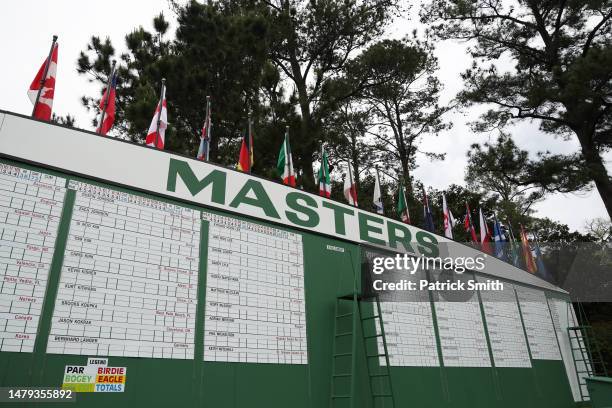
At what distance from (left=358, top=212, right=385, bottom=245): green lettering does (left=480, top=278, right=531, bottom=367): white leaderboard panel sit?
250 centimetres

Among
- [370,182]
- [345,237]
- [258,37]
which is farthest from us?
[370,182]

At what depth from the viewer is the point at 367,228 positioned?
700 cm

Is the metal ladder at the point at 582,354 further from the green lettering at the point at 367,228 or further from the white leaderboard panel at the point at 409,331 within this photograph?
the green lettering at the point at 367,228

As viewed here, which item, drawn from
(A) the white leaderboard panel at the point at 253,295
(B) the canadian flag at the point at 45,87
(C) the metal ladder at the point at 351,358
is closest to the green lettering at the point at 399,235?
(C) the metal ladder at the point at 351,358

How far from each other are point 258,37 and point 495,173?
13.3 m

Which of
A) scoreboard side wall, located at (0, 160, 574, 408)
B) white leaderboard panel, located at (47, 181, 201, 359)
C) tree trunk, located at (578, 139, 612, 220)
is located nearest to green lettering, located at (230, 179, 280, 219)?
scoreboard side wall, located at (0, 160, 574, 408)

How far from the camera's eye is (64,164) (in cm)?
442

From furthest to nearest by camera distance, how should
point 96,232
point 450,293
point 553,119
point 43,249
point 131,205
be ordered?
1. point 553,119
2. point 450,293
3. point 131,205
4. point 96,232
5. point 43,249

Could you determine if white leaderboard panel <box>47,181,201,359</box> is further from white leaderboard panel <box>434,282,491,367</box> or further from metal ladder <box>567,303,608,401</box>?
metal ladder <box>567,303,608,401</box>

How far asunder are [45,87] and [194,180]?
7.45ft

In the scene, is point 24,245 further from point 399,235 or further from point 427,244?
point 427,244

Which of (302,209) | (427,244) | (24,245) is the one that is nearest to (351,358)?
(302,209)

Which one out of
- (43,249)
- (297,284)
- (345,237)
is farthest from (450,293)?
(43,249)

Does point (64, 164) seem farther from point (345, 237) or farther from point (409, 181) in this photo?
point (409, 181)
